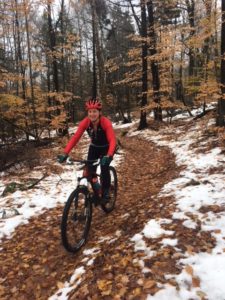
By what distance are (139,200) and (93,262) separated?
127 inches

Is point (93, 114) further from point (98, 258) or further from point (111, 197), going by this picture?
point (98, 258)

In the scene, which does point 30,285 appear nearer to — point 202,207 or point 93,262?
point 93,262

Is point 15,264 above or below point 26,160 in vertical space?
below

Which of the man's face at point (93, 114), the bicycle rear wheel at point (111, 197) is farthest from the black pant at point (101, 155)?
the man's face at point (93, 114)

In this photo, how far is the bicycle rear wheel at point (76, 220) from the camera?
571cm

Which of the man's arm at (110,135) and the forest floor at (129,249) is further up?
the man's arm at (110,135)

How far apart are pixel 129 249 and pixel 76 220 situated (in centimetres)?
117

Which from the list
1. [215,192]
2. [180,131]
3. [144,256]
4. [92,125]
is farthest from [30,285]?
[180,131]

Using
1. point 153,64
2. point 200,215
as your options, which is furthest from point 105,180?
point 153,64

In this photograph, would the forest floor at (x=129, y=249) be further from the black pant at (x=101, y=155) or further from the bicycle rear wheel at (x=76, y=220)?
the black pant at (x=101, y=155)

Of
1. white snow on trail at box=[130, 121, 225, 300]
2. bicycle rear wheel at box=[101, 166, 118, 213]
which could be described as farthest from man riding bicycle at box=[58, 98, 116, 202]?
white snow on trail at box=[130, 121, 225, 300]

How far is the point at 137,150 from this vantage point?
51.4 feet

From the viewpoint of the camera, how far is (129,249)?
5.50m

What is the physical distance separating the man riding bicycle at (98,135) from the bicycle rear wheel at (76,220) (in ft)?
2.34
